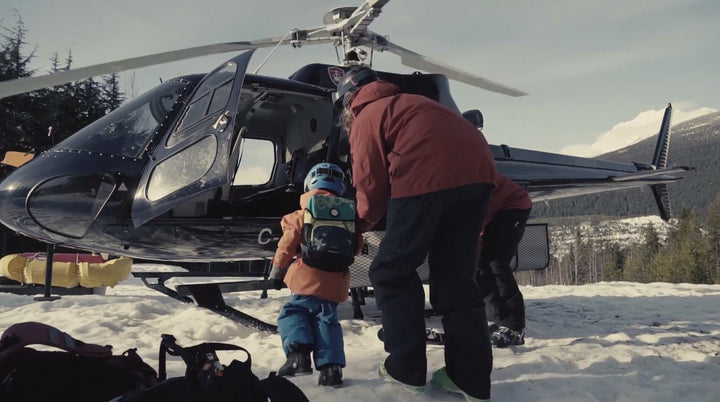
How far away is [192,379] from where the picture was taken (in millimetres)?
1604

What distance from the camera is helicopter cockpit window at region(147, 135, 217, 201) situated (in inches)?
136

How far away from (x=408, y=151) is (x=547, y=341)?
2.60 m

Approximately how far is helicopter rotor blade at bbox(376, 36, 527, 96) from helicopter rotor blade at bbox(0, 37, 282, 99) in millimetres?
2055

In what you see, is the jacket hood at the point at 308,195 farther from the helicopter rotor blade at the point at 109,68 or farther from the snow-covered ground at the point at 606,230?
the snow-covered ground at the point at 606,230

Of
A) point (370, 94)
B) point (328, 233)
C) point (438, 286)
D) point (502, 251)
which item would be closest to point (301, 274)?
point (328, 233)

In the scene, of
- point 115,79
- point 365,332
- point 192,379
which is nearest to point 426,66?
point 365,332

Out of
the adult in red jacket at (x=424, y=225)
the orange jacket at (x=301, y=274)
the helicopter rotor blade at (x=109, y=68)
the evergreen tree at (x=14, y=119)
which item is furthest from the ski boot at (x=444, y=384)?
the evergreen tree at (x=14, y=119)

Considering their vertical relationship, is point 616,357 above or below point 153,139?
below

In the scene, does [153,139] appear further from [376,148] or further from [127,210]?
[376,148]

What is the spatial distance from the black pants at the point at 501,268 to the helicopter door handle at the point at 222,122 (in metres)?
2.34

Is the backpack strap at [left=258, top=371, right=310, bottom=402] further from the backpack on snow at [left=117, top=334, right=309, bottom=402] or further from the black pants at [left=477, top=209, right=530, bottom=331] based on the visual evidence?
the black pants at [left=477, top=209, right=530, bottom=331]

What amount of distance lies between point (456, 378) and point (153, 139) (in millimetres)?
2902

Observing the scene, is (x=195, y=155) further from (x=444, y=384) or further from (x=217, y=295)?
(x=444, y=384)

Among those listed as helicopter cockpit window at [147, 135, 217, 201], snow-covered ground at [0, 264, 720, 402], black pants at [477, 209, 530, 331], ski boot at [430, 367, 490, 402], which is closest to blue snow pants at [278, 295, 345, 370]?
snow-covered ground at [0, 264, 720, 402]
